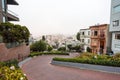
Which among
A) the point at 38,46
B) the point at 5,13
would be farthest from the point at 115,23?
the point at 5,13

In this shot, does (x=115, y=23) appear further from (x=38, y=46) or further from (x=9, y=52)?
(x=9, y=52)

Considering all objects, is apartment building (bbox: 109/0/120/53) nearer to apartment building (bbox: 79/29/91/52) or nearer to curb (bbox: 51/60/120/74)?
apartment building (bbox: 79/29/91/52)

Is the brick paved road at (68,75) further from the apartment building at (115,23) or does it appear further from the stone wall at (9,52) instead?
the apartment building at (115,23)

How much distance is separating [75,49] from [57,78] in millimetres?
24490

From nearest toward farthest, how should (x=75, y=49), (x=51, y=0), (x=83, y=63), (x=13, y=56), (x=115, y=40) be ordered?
(x=83, y=63) < (x=13, y=56) < (x=51, y=0) < (x=115, y=40) < (x=75, y=49)

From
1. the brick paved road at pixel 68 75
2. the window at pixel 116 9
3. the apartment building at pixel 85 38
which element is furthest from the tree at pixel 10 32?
the apartment building at pixel 85 38

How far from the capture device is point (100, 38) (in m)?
29.4

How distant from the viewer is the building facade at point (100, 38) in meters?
27.5

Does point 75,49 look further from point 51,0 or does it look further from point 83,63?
point 83,63

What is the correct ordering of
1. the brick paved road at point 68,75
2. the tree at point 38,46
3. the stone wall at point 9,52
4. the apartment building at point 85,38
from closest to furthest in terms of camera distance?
the brick paved road at point 68,75 < the stone wall at point 9,52 < the tree at point 38,46 < the apartment building at point 85,38

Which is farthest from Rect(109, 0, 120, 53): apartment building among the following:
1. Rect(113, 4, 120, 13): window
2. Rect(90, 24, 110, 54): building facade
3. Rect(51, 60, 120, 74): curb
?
Rect(51, 60, 120, 74): curb

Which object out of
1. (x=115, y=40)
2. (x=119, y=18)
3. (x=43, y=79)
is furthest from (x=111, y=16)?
(x=43, y=79)

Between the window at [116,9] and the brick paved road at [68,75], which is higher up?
the window at [116,9]

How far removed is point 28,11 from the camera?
2564 cm
